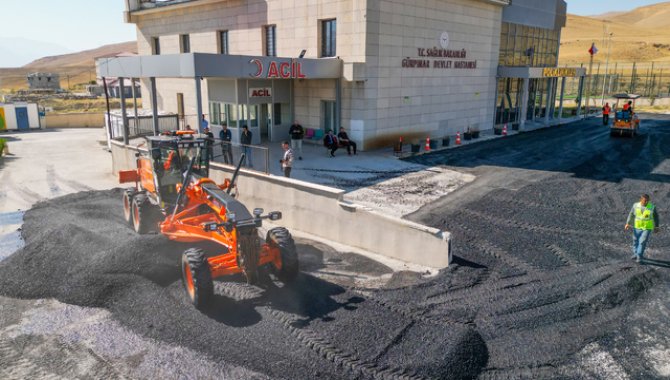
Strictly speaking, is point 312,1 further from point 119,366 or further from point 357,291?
point 119,366

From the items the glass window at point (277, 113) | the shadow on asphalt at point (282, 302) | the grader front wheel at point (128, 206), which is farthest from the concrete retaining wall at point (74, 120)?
the shadow on asphalt at point (282, 302)

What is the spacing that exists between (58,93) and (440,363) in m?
70.1

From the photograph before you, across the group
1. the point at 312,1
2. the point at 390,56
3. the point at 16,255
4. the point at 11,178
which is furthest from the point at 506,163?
the point at 11,178

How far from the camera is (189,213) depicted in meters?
11.9

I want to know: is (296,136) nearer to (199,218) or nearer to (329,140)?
(329,140)

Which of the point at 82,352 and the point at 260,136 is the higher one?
the point at 260,136

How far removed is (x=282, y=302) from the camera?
9.96m

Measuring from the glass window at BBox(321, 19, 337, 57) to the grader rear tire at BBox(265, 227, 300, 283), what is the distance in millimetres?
16752

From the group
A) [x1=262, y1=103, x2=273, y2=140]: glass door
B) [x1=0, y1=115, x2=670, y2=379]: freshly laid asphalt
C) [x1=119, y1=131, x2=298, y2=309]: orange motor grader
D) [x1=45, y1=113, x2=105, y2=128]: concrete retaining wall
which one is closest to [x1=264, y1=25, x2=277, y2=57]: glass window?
[x1=262, y1=103, x2=273, y2=140]: glass door

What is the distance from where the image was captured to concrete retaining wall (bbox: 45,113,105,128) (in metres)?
41.5

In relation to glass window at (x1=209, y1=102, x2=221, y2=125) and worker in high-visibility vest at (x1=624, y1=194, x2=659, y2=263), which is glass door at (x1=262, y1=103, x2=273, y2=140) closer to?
glass window at (x1=209, y1=102, x2=221, y2=125)

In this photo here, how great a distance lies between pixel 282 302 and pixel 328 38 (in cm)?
1843

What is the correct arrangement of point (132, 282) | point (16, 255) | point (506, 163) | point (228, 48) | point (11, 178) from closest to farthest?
point (132, 282)
point (16, 255)
point (11, 178)
point (506, 163)
point (228, 48)

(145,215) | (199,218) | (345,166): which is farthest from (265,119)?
(199,218)
